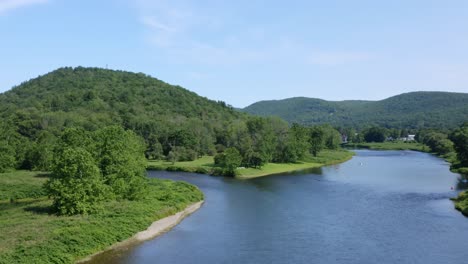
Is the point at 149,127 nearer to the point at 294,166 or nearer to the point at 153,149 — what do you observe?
the point at 153,149

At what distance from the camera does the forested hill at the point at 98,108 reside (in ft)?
429

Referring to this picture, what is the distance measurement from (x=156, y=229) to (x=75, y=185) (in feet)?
33.2

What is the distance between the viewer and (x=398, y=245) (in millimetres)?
41438

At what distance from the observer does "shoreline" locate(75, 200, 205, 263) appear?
4063 centimetres

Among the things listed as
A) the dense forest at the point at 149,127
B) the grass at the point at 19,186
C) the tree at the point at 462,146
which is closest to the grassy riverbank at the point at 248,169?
the dense forest at the point at 149,127

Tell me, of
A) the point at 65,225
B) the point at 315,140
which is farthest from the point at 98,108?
the point at 65,225

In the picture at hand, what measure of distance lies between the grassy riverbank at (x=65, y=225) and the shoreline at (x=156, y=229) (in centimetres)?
47

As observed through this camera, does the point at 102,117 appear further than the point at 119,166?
Yes

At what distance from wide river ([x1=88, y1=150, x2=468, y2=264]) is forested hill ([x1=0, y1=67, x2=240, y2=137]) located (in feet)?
229

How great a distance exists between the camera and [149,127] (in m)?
136

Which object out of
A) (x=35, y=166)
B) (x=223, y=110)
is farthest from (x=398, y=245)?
(x=223, y=110)

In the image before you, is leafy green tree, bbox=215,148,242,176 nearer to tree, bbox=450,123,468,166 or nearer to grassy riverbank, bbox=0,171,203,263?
grassy riverbank, bbox=0,171,203,263

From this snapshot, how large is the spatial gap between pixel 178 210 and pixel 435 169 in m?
75.7

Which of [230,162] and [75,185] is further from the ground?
[230,162]
